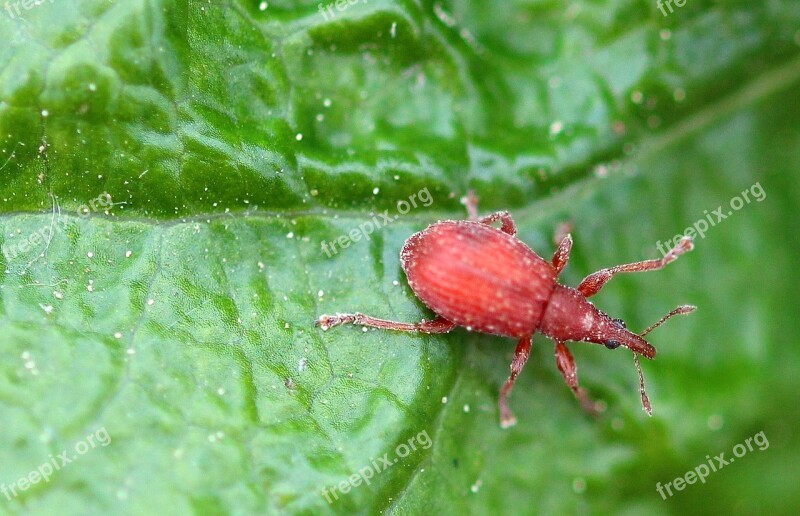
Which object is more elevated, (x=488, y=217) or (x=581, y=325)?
(x=488, y=217)

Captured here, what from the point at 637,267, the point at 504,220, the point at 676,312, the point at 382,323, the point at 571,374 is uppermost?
the point at 504,220

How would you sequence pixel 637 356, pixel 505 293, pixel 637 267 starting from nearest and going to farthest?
pixel 505 293 < pixel 637 267 < pixel 637 356

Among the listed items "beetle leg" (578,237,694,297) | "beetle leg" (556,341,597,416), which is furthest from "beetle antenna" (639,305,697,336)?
"beetle leg" (556,341,597,416)

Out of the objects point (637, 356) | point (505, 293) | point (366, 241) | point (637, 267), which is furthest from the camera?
point (637, 356)

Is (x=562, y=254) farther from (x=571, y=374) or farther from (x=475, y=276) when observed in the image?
(x=571, y=374)

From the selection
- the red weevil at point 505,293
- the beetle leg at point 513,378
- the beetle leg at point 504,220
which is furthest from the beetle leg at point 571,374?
the beetle leg at point 504,220

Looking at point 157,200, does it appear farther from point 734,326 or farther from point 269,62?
point 734,326

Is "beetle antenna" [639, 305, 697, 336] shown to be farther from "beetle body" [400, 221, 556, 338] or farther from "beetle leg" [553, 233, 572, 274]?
"beetle body" [400, 221, 556, 338]

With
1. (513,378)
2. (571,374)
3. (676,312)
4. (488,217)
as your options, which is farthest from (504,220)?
(676,312)

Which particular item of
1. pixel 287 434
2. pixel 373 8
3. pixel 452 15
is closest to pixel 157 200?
pixel 287 434
